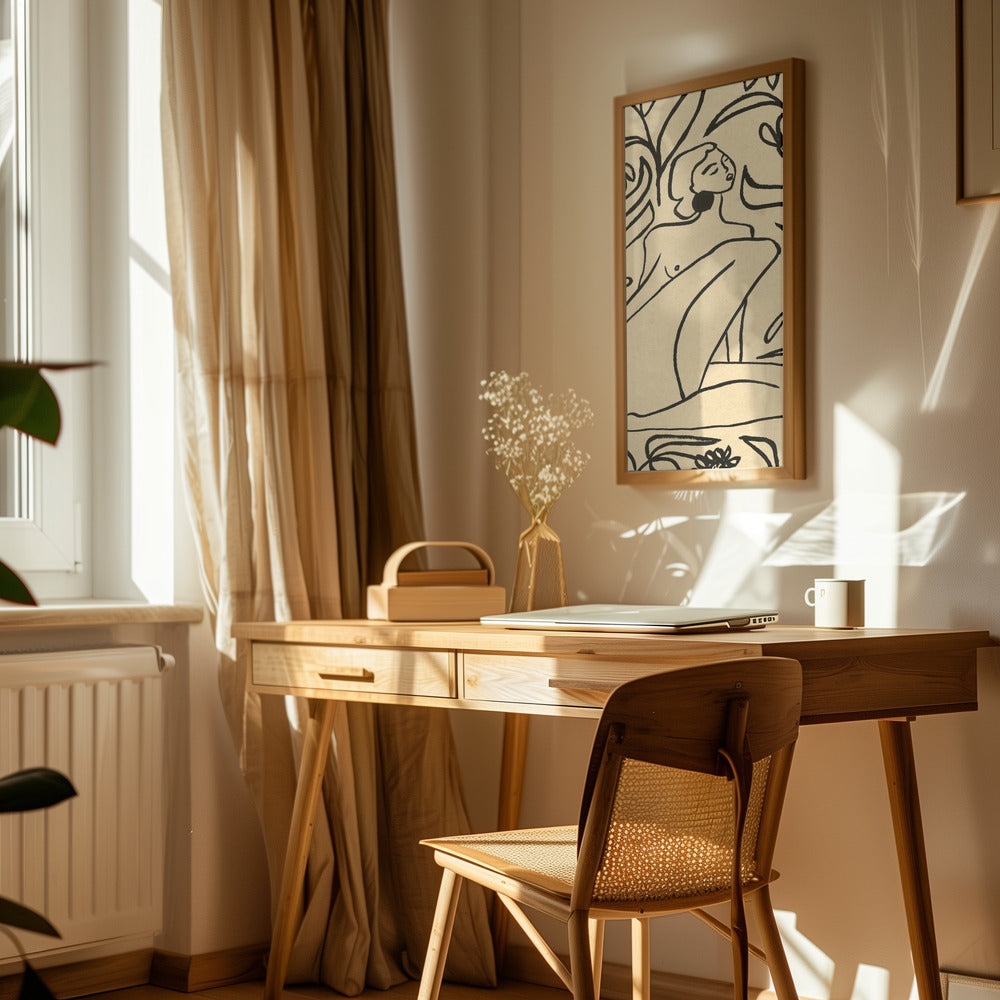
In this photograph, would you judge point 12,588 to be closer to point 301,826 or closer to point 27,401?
point 27,401

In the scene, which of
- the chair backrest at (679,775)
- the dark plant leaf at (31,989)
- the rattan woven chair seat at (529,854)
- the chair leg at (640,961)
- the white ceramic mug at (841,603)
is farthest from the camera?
the white ceramic mug at (841,603)

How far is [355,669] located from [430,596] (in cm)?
24

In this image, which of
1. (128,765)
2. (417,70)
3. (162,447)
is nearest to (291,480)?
(162,447)

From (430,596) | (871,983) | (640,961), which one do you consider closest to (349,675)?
(430,596)

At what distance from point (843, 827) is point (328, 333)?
1.38 metres

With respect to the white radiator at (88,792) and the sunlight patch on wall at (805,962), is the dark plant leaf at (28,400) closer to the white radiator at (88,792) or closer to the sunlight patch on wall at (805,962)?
the white radiator at (88,792)

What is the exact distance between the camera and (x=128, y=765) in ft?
8.07

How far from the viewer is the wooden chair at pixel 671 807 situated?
1462 mm

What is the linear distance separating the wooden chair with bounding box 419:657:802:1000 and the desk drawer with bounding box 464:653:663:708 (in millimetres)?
260

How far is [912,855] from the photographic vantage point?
Answer: 201 cm

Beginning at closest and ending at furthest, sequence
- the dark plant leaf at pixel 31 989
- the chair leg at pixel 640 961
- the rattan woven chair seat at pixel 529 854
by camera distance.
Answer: the dark plant leaf at pixel 31 989 → the rattan woven chair seat at pixel 529 854 → the chair leg at pixel 640 961

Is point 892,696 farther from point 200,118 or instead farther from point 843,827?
point 200,118

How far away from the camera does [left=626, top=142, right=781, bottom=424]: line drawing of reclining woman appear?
94.3 inches

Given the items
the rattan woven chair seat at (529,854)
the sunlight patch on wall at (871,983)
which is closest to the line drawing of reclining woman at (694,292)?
the rattan woven chair seat at (529,854)
